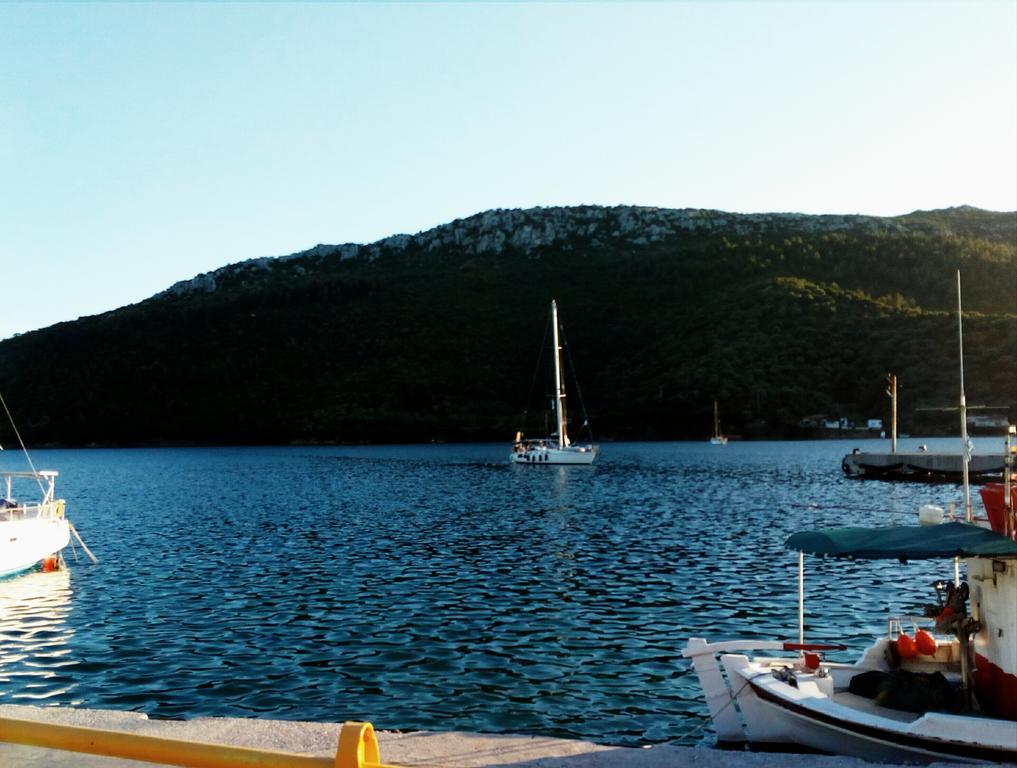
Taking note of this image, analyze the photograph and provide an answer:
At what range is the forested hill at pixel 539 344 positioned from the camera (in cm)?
13712

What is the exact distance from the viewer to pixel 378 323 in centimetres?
17688

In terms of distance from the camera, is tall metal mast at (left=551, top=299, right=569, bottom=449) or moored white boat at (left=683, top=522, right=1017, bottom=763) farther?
tall metal mast at (left=551, top=299, right=569, bottom=449)

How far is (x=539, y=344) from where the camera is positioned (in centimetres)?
16400

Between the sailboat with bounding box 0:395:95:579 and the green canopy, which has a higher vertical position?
the green canopy

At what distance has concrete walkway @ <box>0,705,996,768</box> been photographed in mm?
8320

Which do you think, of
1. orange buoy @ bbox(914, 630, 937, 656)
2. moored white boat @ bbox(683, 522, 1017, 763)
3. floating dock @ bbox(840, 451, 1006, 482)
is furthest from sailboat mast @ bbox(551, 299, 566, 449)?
moored white boat @ bbox(683, 522, 1017, 763)

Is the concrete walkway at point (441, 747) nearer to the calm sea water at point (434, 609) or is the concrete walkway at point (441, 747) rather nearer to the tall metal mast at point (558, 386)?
the calm sea water at point (434, 609)

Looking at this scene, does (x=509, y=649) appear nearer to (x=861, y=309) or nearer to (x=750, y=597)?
(x=750, y=597)

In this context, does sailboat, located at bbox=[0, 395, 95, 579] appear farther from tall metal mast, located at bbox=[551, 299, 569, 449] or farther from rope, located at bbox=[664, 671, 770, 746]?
tall metal mast, located at bbox=[551, 299, 569, 449]

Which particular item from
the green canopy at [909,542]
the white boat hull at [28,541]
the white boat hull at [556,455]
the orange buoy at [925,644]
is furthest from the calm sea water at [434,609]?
the white boat hull at [556,455]

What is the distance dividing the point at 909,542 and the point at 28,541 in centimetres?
2410

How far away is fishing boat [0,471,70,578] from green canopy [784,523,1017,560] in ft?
71.8

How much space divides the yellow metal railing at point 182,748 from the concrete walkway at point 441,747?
4.58m

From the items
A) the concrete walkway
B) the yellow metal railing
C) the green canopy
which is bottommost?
the concrete walkway
